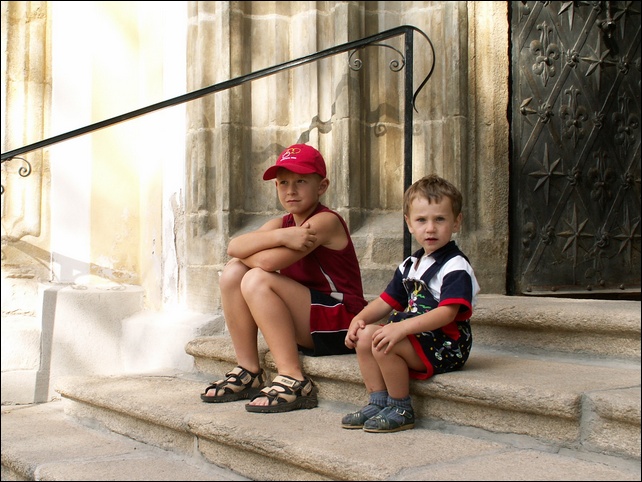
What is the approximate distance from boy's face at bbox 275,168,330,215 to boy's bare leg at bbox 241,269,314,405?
0.87ft

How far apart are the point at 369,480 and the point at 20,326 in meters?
2.73

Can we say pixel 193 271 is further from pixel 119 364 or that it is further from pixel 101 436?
pixel 101 436

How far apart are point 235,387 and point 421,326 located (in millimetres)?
782

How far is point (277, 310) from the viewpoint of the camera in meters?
2.48

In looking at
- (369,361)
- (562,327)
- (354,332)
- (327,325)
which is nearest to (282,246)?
(327,325)

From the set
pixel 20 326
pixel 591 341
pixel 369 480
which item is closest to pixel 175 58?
pixel 20 326

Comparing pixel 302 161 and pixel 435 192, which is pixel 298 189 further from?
pixel 435 192

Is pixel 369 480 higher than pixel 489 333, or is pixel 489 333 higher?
pixel 489 333

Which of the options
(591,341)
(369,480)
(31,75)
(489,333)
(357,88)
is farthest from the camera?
(31,75)

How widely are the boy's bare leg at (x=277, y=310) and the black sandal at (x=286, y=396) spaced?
33 mm

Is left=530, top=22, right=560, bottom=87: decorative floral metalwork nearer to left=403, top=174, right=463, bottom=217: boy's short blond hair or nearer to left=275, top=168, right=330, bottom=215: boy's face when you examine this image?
left=275, top=168, right=330, bottom=215: boy's face

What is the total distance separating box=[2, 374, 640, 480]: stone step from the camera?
5.75 ft

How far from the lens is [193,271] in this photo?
382 cm

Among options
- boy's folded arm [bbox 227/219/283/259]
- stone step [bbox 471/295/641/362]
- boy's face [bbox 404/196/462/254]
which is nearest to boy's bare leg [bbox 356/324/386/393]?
boy's face [bbox 404/196/462/254]
